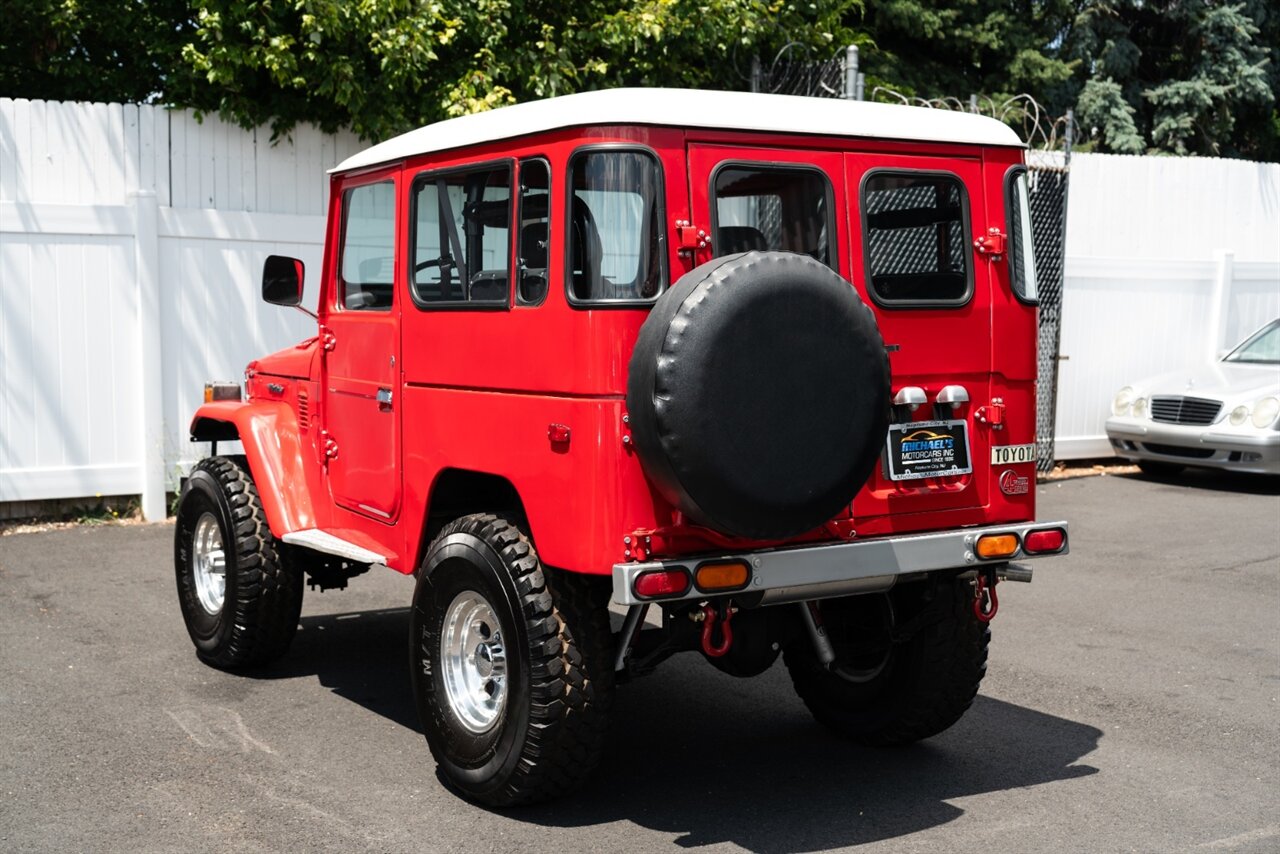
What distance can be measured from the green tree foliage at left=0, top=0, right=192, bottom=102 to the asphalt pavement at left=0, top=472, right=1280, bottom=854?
19.5 ft

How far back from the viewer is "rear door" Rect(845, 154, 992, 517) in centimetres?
513

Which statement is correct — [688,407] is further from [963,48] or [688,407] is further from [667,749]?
[963,48]

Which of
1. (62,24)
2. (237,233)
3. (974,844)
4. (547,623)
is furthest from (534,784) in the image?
(62,24)

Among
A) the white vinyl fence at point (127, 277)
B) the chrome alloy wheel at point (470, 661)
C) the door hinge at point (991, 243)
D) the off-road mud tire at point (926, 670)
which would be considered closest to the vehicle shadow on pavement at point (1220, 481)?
the white vinyl fence at point (127, 277)

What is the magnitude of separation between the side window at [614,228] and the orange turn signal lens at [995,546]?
1559 millimetres

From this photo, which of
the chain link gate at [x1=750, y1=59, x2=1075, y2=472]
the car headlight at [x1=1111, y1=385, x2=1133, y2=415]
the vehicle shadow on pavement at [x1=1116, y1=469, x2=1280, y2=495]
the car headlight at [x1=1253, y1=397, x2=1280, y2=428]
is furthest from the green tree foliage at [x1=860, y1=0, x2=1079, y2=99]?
the car headlight at [x1=1253, y1=397, x2=1280, y2=428]

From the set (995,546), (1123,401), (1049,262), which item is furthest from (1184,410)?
(995,546)

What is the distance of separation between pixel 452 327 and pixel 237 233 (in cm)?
614

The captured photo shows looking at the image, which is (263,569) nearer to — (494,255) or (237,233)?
(494,255)

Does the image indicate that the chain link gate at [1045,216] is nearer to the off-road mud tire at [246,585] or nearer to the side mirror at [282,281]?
the side mirror at [282,281]

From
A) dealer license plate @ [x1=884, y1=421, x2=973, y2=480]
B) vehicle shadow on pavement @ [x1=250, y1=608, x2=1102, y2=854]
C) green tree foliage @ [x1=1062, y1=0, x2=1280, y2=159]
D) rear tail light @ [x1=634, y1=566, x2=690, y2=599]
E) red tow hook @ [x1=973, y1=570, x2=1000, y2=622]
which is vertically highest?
green tree foliage @ [x1=1062, y1=0, x2=1280, y2=159]

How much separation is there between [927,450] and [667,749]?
5.70 feet

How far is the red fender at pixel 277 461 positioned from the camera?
21.6 feet

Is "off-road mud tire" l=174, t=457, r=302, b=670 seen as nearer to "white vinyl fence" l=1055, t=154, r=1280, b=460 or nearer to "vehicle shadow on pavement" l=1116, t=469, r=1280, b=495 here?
"white vinyl fence" l=1055, t=154, r=1280, b=460
